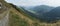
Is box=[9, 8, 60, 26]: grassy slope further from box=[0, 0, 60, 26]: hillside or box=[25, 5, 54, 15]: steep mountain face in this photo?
box=[25, 5, 54, 15]: steep mountain face

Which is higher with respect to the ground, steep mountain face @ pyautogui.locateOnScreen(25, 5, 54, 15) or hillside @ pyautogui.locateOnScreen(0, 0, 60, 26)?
steep mountain face @ pyautogui.locateOnScreen(25, 5, 54, 15)

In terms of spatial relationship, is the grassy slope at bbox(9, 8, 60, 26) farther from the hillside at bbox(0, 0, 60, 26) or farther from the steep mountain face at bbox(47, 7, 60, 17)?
the steep mountain face at bbox(47, 7, 60, 17)

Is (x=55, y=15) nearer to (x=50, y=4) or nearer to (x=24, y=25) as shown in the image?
(x=50, y=4)

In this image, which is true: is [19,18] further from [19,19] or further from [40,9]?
[40,9]

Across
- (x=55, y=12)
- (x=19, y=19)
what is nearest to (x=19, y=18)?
(x=19, y=19)

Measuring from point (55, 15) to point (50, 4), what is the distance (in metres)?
0.14

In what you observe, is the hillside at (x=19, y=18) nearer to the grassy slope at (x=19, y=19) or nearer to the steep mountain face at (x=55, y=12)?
the grassy slope at (x=19, y=19)

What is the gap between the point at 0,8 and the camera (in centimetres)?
190

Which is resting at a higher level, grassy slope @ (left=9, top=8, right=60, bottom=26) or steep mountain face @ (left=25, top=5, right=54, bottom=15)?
steep mountain face @ (left=25, top=5, right=54, bottom=15)

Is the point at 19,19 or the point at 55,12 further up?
the point at 55,12

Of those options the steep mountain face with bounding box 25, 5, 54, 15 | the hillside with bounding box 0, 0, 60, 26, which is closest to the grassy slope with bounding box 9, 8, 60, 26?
the hillside with bounding box 0, 0, 60, 26

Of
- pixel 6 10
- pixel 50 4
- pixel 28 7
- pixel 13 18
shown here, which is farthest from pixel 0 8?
pixel 50 4

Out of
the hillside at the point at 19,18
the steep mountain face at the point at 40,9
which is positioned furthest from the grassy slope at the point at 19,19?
the steep mountain face at the point at 40,9

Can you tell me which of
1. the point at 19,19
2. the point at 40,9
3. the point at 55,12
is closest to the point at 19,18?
the point at 19,19
